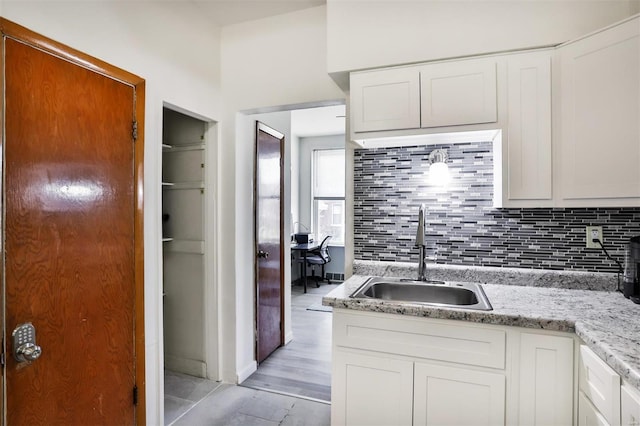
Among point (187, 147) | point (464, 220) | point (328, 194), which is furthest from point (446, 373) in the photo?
point (328, 194)

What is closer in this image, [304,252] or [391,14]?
[391,14]

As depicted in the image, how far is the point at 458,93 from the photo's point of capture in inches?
71.8

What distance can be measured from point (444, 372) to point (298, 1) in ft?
7.85

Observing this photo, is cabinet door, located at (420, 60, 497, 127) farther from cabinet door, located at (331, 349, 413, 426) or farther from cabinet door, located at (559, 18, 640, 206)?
cabinet door, located at (331, 349, 413, 426)

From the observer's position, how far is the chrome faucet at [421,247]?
6.54 feet

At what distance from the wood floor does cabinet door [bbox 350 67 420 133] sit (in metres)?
1.93

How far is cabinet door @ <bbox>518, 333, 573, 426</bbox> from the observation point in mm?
1383

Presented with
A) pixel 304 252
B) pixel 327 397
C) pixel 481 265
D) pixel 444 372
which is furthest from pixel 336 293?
pixel 304 252

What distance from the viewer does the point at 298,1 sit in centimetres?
232

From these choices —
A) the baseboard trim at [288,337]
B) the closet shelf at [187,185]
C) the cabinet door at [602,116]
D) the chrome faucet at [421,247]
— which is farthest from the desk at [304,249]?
the cabinet door at [602,116]

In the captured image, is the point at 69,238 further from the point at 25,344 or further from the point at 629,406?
the point at 629,406

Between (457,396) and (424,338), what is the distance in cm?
28

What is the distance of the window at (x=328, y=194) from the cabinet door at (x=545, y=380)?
4.78m

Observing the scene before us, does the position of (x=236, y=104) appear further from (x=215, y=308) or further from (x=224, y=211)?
(x=215, y=308)
